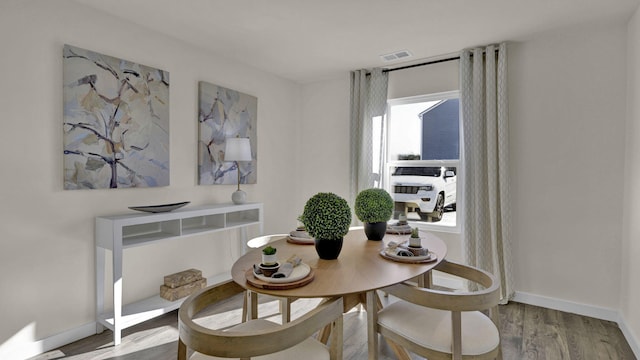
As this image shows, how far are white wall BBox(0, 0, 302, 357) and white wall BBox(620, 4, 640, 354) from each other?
11.5ft

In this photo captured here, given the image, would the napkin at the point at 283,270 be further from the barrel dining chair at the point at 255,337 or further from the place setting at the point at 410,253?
the place setting at the point at 410,253

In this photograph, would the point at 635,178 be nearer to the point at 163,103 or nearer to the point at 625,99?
the point at 625,99

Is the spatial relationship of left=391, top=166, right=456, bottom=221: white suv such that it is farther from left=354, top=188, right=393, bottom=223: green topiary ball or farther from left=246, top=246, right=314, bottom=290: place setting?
left=246, top=246, right=314, bottom=290: place setting

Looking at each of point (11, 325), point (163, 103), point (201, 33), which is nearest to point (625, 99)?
point (201, 33)

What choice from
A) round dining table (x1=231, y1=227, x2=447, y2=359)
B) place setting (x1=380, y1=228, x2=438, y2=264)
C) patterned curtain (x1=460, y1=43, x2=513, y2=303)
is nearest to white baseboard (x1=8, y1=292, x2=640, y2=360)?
patterned curtain (x1=460, y1=43, x2=513, y2=303)

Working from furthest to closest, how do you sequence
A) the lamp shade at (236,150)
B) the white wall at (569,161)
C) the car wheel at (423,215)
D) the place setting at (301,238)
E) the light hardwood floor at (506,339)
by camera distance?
the car wheel at (423,215), the lamp shade at (236,150), the white wall at (569,161), the light hardwood floor at (506,339), the place setting at (301,238)

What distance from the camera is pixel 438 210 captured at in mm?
3613

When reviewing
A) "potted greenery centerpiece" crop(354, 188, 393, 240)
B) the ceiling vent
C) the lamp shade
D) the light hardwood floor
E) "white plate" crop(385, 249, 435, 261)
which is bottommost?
the light hardwood floor

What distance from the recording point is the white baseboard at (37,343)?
2.05 meters

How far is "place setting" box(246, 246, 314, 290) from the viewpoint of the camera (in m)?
1.31

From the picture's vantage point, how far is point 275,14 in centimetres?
251

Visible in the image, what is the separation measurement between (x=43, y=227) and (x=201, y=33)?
1876mm

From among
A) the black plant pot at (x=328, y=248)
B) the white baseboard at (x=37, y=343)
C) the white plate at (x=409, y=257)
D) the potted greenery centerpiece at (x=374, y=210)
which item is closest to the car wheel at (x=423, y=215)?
the potted greenery centerpiece at (x=374, y=210)

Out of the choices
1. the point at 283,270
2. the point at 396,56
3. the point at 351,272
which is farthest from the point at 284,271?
the point at 396,56
